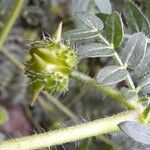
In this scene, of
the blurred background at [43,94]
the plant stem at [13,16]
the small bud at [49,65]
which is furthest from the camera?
the blurred background at [43,94]

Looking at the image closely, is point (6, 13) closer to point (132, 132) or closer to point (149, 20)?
point (149, 20)

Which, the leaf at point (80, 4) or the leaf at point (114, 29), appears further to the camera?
the leaf at point (80, 4)

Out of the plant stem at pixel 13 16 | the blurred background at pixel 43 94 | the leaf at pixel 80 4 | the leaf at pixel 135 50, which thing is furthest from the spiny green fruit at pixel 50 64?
the plant stem at pixel 13 16

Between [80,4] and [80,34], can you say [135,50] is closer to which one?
[80,34]

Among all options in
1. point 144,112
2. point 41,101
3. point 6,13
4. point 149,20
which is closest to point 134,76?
point 149,20

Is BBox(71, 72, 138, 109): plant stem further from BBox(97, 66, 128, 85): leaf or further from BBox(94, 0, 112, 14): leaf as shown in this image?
BBox(94, 0, 112, 14): leaf

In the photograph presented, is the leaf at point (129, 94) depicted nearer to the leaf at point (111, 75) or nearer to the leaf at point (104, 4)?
the leaf at point (111, 75)

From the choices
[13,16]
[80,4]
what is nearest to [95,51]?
[80,4]
